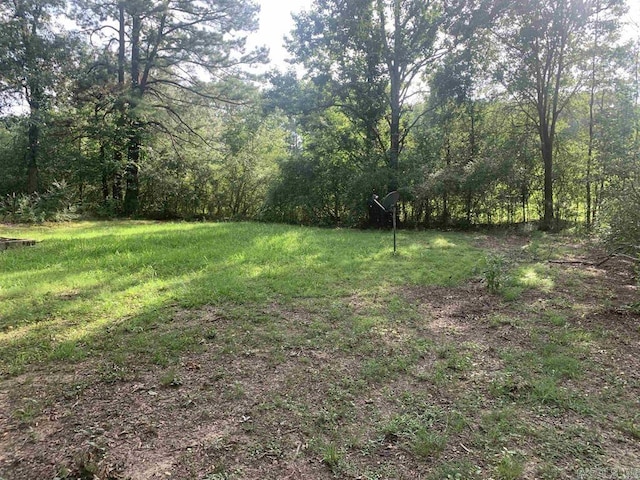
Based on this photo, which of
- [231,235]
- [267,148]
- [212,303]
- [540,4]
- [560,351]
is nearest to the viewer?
[560,351]

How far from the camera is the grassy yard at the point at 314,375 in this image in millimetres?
1871

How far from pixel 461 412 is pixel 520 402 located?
1.39 feet

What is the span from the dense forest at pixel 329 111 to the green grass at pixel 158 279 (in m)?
5.31

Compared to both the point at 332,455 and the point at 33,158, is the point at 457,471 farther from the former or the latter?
the point at 33,158

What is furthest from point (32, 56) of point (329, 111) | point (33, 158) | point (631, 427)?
point (631, 427)

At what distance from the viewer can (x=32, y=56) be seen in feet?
44.4

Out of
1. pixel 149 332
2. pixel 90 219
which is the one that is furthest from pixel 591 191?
pixel 90 219

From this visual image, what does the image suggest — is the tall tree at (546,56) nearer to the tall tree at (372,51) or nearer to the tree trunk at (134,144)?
the tall tree at (372,51)

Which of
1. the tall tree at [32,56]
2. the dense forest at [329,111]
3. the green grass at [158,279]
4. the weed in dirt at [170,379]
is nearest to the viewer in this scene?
the weed in dirt at [170,379]

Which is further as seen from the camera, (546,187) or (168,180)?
(168,180)

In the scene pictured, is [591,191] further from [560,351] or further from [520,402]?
[520,402]

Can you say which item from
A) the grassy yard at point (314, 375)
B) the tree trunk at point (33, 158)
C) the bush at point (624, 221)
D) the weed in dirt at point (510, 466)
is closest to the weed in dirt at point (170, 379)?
the grassy yard at point (314, 375)

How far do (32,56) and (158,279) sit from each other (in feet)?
45.6

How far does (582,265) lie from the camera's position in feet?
20.7
